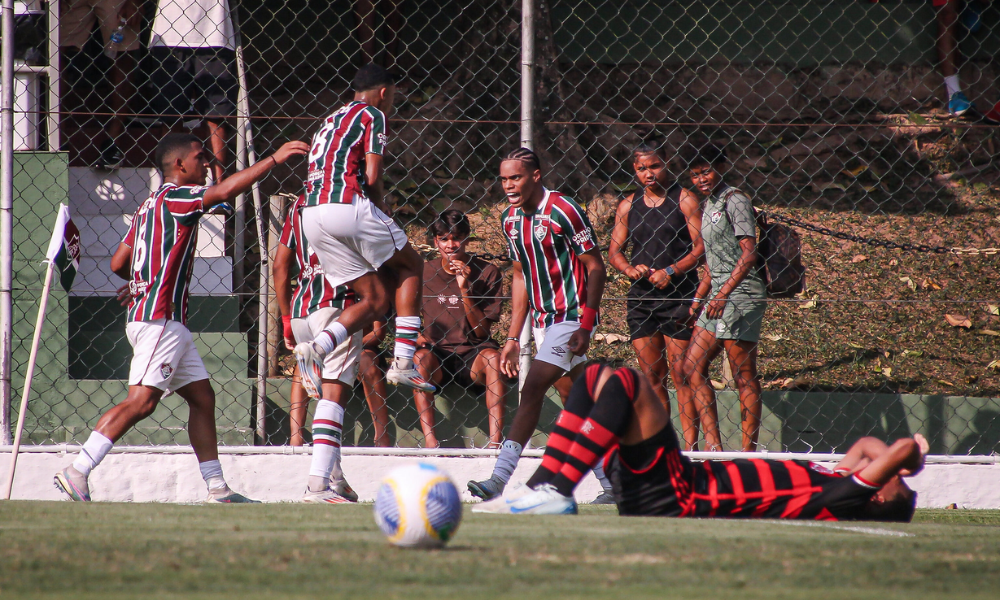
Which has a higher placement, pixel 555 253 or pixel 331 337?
pixel 555 253

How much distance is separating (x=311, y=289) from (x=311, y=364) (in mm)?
547

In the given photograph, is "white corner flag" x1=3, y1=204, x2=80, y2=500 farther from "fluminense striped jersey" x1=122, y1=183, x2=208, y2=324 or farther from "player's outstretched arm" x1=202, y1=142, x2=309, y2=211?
"player's outstretched arm" x1=202, y1=142, x2=309, y2=211

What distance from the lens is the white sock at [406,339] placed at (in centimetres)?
496

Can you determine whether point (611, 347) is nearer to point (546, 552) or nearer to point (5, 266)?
point (5, 266)

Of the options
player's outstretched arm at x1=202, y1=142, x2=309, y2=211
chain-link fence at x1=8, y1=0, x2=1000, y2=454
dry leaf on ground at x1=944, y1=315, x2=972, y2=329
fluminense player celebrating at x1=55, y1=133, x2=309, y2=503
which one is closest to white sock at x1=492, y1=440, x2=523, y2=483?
chain-link fence at x1=8, y1=0, x2=1000, y2=454

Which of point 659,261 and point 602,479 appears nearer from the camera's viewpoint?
point 602,479

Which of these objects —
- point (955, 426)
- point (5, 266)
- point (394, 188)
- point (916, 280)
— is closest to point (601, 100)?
point (394, 188)

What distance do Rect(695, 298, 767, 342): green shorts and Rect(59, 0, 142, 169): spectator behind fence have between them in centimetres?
455

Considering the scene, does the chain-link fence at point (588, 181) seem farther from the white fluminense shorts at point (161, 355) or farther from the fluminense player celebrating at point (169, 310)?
the white fluminense shorts at point (161, 355)

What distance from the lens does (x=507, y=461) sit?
190 inches

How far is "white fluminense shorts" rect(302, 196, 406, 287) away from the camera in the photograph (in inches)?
188

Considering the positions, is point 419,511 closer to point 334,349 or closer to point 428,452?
point 334,349

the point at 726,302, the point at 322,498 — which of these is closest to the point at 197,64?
the point at 322,498

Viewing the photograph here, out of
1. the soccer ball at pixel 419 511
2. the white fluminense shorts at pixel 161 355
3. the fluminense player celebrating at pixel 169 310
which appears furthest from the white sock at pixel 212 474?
the soccer ball at pixel 419 511
